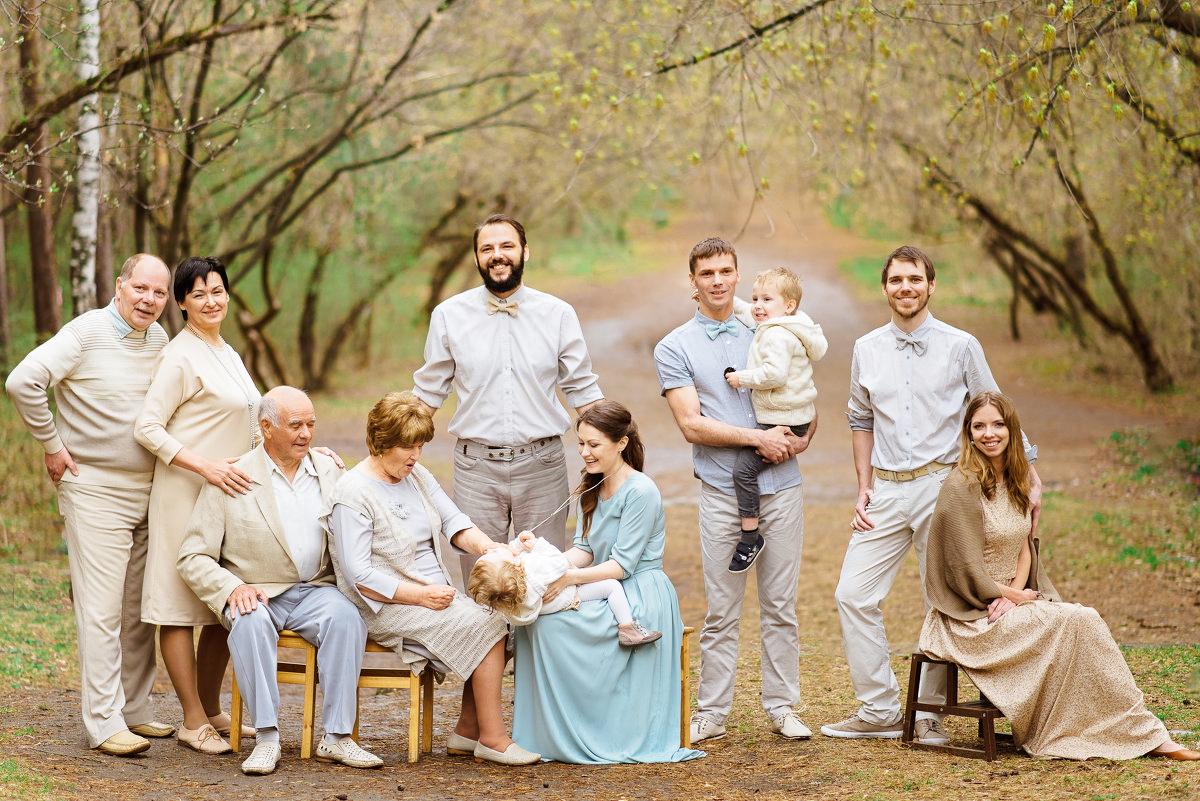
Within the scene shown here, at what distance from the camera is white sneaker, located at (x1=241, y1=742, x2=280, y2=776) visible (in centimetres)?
442

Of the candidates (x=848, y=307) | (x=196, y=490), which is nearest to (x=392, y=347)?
(x=848, y=307)

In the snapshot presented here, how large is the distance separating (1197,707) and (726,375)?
2398mm

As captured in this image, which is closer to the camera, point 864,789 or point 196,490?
point 864,789

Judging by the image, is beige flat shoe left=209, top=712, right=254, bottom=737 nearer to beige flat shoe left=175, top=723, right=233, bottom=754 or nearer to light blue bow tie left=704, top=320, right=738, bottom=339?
beige flat shoe left=175, top=723, right=233, bottom=754

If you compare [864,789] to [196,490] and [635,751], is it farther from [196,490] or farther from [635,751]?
[196,490]

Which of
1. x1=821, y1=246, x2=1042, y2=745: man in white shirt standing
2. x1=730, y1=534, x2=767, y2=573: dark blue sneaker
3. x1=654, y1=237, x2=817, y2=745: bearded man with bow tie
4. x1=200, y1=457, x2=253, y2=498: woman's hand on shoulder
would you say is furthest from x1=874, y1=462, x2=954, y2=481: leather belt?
x1=200, y1=457, x2=253, y2=498: woman's hand on shoulder

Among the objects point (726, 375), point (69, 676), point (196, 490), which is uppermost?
point (726, 375)

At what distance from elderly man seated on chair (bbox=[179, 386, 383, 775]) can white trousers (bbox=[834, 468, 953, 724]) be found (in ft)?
6.32

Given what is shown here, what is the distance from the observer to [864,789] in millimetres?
4230

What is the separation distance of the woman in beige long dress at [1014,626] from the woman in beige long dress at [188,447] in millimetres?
2747

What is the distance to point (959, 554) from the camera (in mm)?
4578

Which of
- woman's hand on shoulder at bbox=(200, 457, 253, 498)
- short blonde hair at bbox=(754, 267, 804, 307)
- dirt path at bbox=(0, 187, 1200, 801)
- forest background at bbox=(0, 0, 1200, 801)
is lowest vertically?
dirt path at bbox=(0, 187, 1200, 801)

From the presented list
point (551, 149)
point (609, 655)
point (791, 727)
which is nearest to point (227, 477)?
point (609, 655)

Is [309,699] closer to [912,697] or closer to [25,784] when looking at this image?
[25,784]
